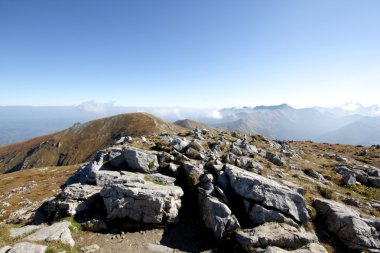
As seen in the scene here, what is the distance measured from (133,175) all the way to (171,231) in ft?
29.0

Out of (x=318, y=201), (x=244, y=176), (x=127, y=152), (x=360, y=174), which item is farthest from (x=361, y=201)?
(x=127, y=152)

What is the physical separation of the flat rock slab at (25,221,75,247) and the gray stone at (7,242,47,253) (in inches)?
56.3

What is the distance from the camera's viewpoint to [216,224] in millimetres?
21234

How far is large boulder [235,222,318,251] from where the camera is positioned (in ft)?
61.1

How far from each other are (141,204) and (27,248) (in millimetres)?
9592

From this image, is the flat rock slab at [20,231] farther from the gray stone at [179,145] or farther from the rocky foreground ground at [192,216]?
the gray stone at [179,145]

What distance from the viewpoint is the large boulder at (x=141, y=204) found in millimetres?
22875

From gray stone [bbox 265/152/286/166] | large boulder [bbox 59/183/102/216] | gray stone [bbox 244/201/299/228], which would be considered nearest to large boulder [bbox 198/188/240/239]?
gray stone [bbox 244/201/299/228]

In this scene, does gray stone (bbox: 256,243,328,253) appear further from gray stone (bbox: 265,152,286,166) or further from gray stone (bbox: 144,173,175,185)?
gray stone (bbox: 265,152,286,166)

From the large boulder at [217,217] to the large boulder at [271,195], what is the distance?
10.7ft

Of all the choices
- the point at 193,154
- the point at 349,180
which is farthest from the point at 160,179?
the point at 349,180

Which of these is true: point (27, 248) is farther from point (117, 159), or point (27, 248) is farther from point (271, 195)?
point (271, 195)

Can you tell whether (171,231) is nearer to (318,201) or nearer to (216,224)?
(216,224)

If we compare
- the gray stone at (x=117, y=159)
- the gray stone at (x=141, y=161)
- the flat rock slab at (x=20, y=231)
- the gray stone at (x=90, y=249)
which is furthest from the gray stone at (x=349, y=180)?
the flat rock slab at (x=20, y=231)
